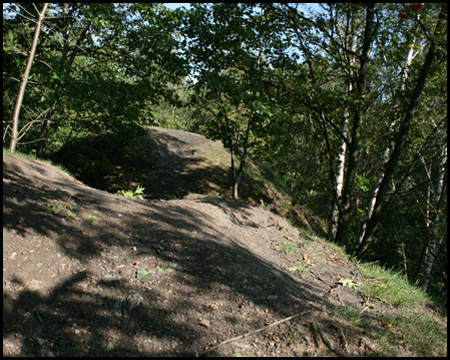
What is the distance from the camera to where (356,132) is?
689 centimetres

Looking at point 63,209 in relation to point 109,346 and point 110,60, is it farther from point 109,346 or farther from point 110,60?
point 110,60

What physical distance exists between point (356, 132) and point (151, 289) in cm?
559

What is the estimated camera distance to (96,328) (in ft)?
8.52

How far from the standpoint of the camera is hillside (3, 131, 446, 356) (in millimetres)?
2574

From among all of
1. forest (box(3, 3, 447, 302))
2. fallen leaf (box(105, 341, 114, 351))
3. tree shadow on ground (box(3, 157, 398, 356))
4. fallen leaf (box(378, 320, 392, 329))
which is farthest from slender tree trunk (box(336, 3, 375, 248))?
fallen leaf (box(105, 341, 114, 351))

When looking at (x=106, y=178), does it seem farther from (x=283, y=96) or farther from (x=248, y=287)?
(x=248, y=287)

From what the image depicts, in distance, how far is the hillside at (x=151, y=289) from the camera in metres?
2.57

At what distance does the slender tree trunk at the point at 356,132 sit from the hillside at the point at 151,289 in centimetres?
218

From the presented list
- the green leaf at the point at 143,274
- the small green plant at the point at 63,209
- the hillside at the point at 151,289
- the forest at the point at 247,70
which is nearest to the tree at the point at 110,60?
the forest at the point at 247,70

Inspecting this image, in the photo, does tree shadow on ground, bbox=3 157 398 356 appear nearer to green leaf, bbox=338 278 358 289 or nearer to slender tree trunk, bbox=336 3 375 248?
green leaf, bbox=338 278 358 289

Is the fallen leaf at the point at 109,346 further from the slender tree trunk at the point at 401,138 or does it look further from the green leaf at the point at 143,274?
the slender tree trunk at the point at 401,138

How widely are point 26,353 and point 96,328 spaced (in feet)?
1.61

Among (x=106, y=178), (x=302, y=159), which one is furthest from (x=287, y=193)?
(x=106, y=178)

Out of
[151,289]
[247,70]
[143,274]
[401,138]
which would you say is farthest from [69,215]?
[401,138]
